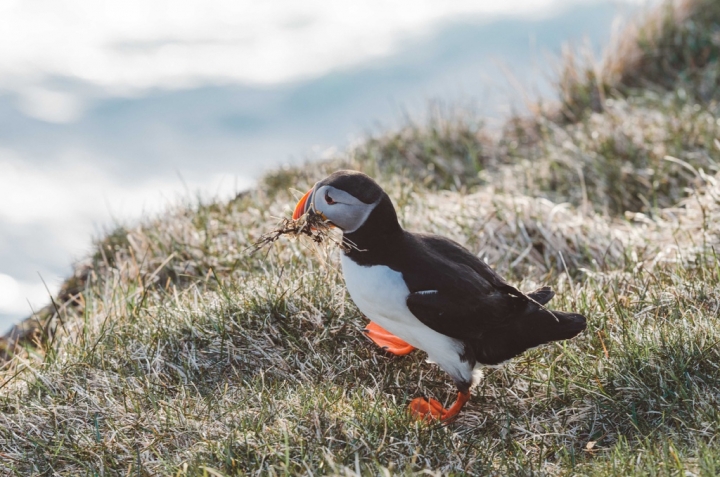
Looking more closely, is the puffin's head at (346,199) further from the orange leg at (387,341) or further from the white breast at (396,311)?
the orange leg at (387,341)

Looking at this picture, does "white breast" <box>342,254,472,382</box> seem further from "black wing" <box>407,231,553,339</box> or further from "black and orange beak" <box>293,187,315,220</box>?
"black and orange beak" <box>293,187,315,220</box>

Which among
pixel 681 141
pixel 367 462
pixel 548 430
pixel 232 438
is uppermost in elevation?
pixel 232 438

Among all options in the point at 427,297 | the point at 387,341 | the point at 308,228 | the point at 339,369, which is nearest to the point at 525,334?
the point at 427,297

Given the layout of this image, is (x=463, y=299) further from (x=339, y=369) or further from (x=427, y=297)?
(x=339, y=369)

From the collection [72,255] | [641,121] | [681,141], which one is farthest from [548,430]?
[641,121]

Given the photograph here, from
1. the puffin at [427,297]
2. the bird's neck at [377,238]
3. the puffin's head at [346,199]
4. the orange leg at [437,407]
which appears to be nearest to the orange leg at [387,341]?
the puffin at [427,297]

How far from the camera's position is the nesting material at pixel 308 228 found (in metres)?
3.79

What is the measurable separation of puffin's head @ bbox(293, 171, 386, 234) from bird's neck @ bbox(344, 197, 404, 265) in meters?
0.03

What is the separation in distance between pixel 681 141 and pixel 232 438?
6742 millimetres

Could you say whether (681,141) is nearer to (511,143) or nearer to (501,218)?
(511,143)

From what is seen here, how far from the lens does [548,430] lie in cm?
367

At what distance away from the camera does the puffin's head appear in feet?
12.0

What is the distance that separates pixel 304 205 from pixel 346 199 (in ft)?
0.88

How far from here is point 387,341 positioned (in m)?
Answer: 4.16
